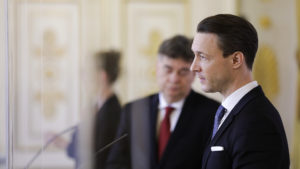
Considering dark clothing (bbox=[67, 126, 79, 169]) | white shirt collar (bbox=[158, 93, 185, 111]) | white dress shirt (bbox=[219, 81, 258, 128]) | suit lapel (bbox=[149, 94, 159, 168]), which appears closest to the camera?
white dress shirt (bbox=[219, 81, 258, 128])

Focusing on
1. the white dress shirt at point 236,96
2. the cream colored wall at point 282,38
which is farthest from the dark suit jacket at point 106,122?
the cream colored wall at point 282,38

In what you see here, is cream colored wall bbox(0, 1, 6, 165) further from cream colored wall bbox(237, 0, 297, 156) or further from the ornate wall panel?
cream colored wall bbox(237, 0, 297, 156)

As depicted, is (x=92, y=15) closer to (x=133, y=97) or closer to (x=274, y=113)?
(x=133, y=97)

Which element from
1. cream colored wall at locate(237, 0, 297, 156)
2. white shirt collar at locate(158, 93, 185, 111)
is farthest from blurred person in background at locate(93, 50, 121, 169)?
cream colored wall at locate(237, 0, 297, 156)

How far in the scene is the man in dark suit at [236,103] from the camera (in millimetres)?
1051

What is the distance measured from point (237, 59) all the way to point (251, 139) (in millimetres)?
188

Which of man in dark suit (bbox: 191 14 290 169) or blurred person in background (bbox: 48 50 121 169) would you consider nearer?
man in dark suit (bbox: 191 14 290 169)

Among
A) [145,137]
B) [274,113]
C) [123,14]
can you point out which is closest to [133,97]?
[123,14]

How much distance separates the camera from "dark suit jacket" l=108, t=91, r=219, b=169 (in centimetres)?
164

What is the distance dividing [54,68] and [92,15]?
0.46 metres

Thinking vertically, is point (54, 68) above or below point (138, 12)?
below

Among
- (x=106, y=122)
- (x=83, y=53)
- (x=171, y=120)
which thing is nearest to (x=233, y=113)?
(x=171, y=120)

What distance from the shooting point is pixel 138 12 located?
3736 mm

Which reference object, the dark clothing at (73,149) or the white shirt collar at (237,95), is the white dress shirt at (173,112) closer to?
the dark clothing at (73,149)
